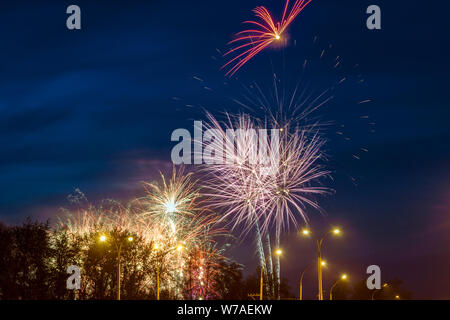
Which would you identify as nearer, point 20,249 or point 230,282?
point 20,249

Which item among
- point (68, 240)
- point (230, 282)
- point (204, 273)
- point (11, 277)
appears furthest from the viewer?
point (230, 282)

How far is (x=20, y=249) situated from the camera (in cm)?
7831

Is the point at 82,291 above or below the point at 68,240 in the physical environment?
below

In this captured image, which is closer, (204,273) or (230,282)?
(204,273)

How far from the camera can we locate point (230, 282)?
129000 millimetres
